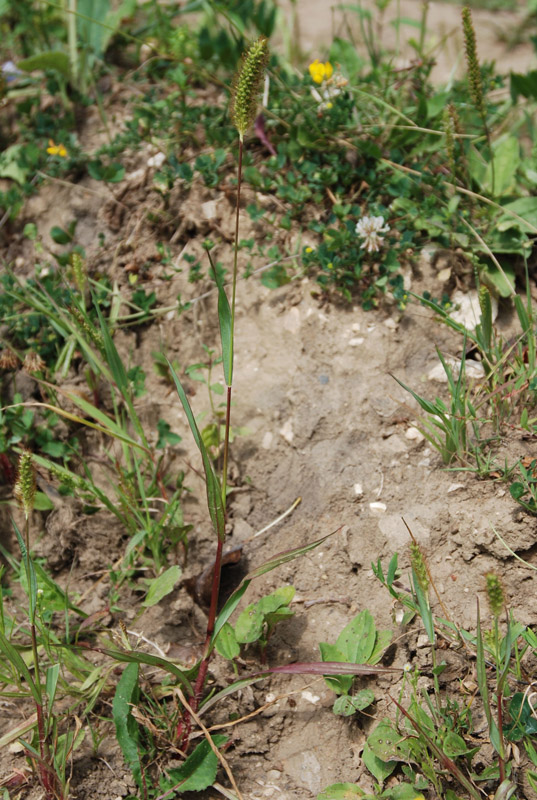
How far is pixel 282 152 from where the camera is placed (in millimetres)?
2736

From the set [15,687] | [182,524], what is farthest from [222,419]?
[15,687]

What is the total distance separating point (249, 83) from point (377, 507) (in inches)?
50.2

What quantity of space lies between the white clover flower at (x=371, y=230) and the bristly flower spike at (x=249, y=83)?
1.00 m

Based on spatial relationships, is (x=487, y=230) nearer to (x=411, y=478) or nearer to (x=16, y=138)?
(x=411, y=478)

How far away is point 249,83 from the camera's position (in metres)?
1.47

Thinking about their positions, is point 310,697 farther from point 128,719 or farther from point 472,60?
point 472,60

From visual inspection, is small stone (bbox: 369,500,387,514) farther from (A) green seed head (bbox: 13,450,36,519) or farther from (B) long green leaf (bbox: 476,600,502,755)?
(A) green seed head (bbox: 13,450,36,519)

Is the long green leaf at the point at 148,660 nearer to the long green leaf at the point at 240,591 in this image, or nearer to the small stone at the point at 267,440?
the long green leaf at the point at 240,591

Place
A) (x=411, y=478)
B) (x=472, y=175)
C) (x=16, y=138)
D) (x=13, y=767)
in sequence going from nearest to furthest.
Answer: (x=13, y=767) → (x=411, y=478) → (x=472, y=175) → (x=16, y=138)

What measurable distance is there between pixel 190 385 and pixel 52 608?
0.95 meters

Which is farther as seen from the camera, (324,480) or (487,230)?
(487,230)

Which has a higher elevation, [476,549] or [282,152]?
[282,152]

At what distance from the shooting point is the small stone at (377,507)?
2.10 metres

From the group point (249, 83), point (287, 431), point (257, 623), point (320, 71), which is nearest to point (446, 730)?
point (257, 623)
